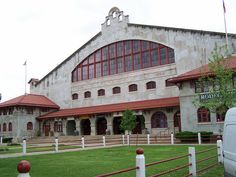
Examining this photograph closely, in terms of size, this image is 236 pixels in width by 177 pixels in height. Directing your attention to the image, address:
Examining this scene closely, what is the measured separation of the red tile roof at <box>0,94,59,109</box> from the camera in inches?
1752

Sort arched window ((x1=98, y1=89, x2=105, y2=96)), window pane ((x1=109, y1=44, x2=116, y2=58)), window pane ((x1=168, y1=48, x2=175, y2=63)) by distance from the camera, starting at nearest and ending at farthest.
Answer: window pane ((x1=168, y1=48, x2=175, y2=63)) < window pane ((x1=109, y1=44, x2=116, y2=58)) < arched window ((x1=98, y1=89, x2=105, y2=96))

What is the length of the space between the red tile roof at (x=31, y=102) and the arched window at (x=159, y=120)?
19925mm

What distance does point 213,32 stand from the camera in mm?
34969

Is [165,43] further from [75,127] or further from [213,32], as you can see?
[75,127]

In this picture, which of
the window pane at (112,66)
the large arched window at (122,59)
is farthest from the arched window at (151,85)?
the window pane at (112,66)

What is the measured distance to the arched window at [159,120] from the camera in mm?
36469

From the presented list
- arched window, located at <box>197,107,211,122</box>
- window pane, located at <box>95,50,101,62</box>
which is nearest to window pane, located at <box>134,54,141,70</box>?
window pane, located at <box>95,50,101,62</box>

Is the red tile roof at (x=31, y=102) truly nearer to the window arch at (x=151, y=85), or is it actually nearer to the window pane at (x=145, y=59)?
the window arch at (x=151, y=85)

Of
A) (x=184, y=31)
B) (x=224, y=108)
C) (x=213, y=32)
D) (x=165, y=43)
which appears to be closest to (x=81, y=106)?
(x=165, y=43)

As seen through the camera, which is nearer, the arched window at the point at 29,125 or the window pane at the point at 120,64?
the window pane at the point at 120,64

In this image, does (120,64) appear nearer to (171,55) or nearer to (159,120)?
(171,55)

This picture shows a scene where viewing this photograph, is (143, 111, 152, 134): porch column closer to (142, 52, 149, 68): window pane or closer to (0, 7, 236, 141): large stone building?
(0, 7, 236, 141): large stone building

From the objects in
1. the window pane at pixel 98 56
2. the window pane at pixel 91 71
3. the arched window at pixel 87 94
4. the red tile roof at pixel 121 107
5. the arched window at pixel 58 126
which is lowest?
the arched window at pixel 58 126

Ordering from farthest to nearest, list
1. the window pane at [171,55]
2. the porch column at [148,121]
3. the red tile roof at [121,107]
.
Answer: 1. the window pane at [171,55]
2. the porch column at [148,121]
3. the red tile roof at [121,107]
